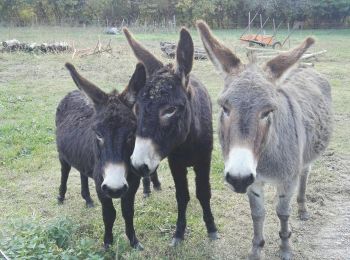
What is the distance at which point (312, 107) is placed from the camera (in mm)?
3938

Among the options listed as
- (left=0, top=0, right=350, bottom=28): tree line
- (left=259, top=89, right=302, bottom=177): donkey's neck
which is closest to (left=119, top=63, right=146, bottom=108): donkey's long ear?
(left=259, top=89, right=302, bottom=177): donkey's neck

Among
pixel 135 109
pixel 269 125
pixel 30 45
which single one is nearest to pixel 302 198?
pixel 269 125

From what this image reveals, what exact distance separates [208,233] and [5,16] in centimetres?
3738

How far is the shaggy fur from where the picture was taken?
127 inches

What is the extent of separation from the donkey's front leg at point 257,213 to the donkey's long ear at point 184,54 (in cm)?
113

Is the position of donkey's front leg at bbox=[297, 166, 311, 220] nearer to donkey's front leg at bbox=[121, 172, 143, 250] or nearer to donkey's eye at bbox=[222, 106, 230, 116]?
donkey's front leg at bbox=[121, 172, 143, 250]

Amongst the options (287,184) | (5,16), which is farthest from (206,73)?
(5,16)

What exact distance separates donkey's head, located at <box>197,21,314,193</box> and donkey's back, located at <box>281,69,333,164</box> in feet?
2.37

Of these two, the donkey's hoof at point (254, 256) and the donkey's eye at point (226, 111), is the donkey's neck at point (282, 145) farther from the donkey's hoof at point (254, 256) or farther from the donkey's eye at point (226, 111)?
the donkey's hoof at point (254, 256)

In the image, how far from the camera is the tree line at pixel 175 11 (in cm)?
3591

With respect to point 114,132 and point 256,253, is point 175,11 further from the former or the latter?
point 114,132

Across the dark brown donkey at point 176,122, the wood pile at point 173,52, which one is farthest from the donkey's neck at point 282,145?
the wood pile at point 173,52

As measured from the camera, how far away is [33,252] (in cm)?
296

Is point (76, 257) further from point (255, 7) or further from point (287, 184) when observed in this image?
point (255, 7)
